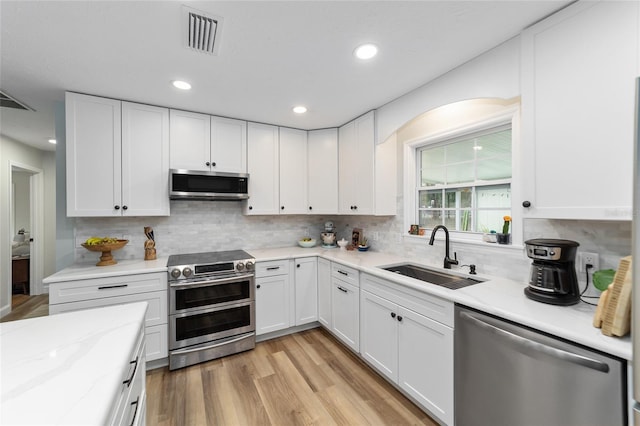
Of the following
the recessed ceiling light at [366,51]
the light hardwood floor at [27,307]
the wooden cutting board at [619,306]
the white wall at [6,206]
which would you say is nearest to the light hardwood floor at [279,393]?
the wooden cutting board at [619,306]

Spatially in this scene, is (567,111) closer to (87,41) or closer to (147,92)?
(87,41)

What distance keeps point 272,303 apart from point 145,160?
6.38 feet

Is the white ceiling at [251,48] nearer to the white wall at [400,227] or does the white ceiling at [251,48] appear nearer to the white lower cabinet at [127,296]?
the white wall at [400,227]

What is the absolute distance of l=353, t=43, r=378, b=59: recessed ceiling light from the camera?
66.7 inches

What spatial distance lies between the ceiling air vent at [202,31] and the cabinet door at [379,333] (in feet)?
7.04

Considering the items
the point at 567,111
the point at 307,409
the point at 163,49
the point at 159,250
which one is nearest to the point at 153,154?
the point at 159,250

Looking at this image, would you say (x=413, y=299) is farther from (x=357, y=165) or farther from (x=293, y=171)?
(x=293, y=171)

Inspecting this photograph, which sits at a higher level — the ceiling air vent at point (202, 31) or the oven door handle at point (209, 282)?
the ceiling air vent at point (202, 31)

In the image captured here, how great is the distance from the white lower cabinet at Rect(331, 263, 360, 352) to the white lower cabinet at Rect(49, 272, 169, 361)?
5.19ft

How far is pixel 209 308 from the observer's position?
247 cm

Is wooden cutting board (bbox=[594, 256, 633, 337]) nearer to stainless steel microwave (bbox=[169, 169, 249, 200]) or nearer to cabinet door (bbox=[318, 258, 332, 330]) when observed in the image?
cabinet door (bbox=[318, 258, 332, 330])

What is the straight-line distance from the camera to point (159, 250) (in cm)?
291

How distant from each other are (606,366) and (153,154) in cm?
341

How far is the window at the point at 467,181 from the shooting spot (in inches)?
80.6
